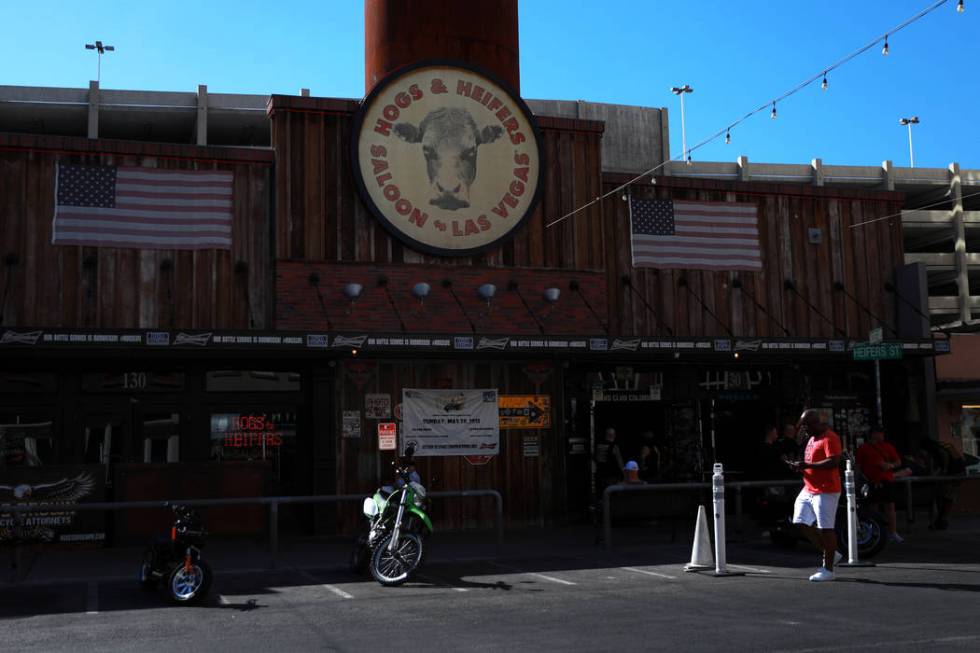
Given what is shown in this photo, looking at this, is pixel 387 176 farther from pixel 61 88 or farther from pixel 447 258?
pixel 61 88

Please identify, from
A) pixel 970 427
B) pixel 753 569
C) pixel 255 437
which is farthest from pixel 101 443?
pixel 970 427

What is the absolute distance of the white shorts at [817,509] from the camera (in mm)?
11586

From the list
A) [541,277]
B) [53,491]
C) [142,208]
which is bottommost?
[53,491]

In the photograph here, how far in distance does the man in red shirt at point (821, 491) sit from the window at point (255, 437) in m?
9.75

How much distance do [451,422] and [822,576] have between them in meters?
8.54

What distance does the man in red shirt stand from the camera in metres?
11.6

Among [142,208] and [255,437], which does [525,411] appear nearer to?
[255,437]

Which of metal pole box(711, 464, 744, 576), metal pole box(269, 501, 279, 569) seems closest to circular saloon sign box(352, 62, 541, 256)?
metal pole box(269, 501, 279, 569)

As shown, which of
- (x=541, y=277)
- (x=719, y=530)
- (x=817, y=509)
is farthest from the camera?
(x=541, y=277)

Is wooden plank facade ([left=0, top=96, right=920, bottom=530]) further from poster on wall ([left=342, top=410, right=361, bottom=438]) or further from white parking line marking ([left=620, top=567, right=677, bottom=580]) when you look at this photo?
white parking line marking ([left=620, top=567, right=677, bottom=580])

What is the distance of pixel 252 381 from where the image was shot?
18.3m

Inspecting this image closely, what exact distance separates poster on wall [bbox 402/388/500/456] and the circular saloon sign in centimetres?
268

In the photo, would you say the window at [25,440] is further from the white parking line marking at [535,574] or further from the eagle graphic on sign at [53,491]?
the white parking line marking at [535,574]

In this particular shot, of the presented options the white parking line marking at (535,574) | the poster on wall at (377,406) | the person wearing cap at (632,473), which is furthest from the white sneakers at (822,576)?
the poster on wall at (377,406)
